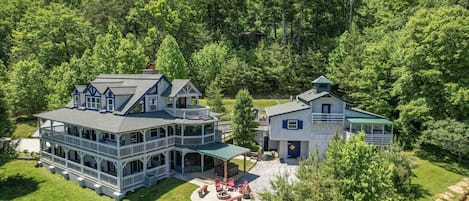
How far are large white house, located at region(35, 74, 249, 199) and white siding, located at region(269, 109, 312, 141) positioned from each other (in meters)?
5.03

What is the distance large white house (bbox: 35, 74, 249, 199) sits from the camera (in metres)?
24.3

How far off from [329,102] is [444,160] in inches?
469

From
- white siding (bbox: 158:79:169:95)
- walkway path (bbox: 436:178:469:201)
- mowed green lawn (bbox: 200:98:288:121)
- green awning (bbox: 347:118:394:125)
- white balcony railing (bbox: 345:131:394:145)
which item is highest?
white siding (bbox: 158:79:169:95)

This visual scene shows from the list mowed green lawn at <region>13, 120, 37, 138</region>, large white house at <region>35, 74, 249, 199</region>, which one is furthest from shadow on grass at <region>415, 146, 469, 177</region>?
mowed green lawn at <region>13, 120, 37, 138</region>

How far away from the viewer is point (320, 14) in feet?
198

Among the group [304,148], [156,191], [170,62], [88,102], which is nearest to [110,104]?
[88,102]

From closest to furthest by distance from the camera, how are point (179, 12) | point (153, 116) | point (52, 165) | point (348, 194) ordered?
point (348, 194), point (153, 116), point (52, 165), point (179, 12)

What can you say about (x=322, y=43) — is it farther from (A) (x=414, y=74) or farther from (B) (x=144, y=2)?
(B) (x=144, y=2)

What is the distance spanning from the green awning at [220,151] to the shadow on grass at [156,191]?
292 centimetres

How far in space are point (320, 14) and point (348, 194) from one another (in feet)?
169

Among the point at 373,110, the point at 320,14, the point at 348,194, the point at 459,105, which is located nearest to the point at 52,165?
the point at 348,194

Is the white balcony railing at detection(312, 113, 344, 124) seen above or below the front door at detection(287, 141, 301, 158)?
above

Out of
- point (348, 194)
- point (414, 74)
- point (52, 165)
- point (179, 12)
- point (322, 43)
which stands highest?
point (179, 12)

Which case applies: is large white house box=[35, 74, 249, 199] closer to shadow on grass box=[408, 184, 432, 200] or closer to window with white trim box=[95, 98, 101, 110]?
window with white trim box=[95, 98, 101, 110]
